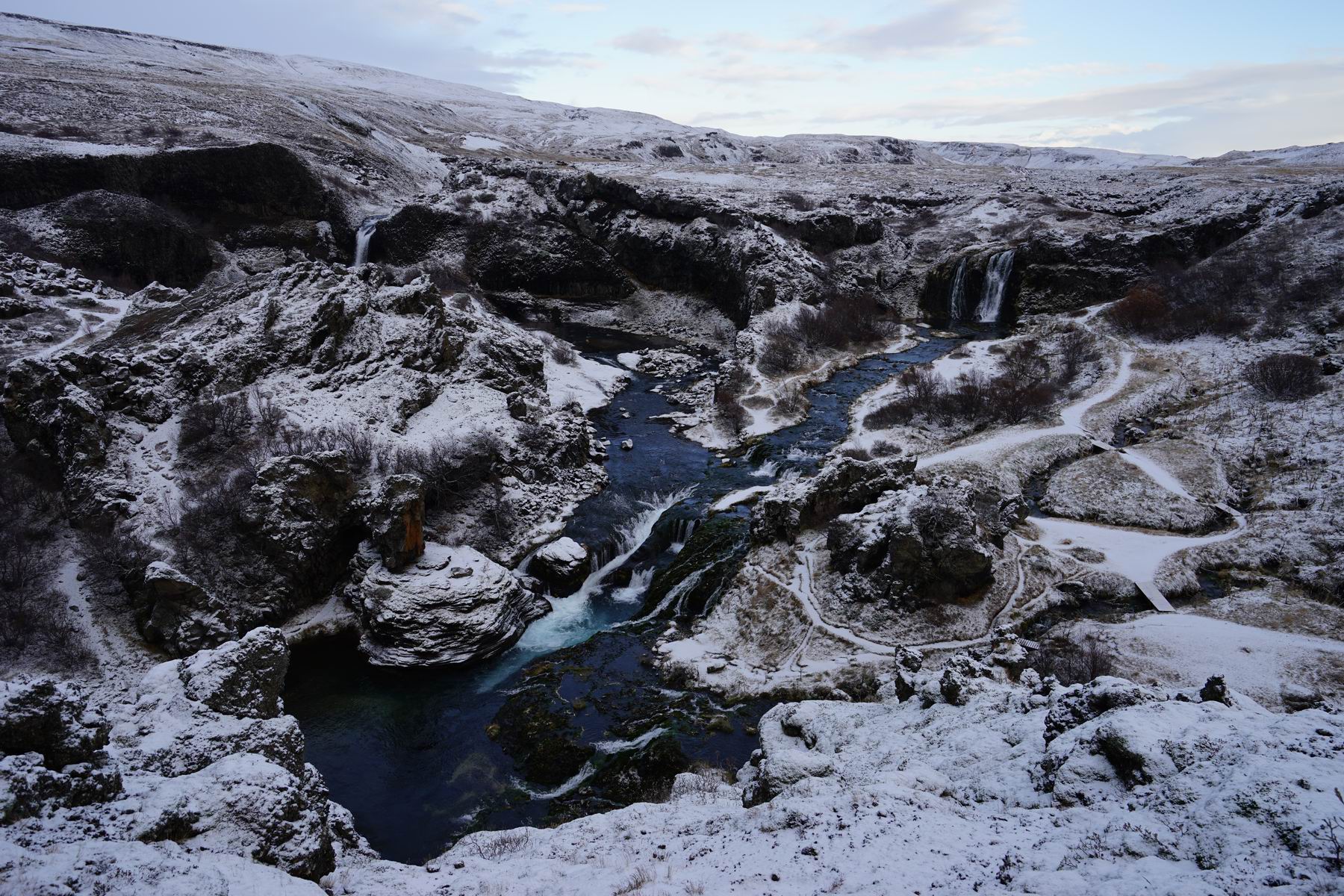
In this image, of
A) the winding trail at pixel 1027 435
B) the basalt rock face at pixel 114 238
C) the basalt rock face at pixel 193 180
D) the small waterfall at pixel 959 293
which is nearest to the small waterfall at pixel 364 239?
the basalt rock face at pixel 193 180

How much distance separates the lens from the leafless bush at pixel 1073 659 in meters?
18.7

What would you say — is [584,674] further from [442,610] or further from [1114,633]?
[1114,633]

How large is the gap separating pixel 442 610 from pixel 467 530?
21.2 ft

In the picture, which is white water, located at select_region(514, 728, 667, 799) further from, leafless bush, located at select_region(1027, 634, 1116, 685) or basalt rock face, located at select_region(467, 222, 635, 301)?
basalt rock face, located at select_region(467, 222, 635, 301)

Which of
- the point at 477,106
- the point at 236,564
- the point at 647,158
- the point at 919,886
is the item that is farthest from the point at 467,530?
the point at 477,106

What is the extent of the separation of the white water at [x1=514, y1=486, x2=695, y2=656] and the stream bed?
0.22ft

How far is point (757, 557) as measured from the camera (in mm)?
27281

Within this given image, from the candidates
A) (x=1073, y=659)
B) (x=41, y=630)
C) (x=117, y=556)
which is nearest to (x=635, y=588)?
(x=1073, y=659)

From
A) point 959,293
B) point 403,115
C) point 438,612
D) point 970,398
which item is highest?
point 403,115

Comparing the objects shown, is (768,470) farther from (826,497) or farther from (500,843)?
(500,843)

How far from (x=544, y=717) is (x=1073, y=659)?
16.2 metres

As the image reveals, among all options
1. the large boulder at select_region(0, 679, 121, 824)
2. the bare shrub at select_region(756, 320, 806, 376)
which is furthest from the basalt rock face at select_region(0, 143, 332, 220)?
the large boulder at select_region(0, 679, 121, 824)

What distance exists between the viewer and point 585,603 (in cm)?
2719

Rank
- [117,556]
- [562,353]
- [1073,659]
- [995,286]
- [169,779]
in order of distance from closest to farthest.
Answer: [169,779], [1073,659], [117,556], [562,353], [995,286]
